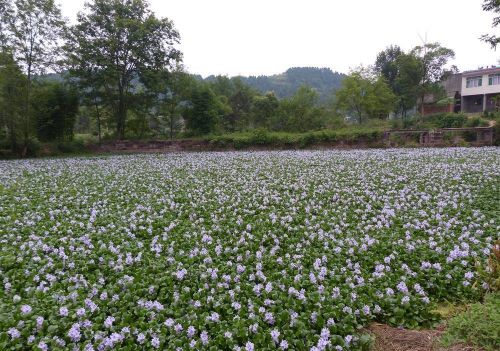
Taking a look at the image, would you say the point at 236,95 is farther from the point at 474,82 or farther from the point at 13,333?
the point at 13,333

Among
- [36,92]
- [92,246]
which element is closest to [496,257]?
[92,246]

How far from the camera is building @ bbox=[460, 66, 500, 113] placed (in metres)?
43.9

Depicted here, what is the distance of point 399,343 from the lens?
10.9 ft

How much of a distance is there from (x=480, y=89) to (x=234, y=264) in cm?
5166

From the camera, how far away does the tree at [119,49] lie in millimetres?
25203

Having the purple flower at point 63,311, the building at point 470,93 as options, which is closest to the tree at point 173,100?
the purple flower at point 63,311

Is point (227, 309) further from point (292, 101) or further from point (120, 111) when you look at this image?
point (292, 101)

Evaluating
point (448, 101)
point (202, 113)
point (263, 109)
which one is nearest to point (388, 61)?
point (448, 101)

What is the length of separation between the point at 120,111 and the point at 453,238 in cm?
2587

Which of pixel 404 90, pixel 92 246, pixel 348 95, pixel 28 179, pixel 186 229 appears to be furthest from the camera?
pixel 404 90

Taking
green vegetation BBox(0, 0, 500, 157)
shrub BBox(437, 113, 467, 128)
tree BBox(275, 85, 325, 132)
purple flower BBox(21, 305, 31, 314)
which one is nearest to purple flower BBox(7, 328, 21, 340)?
purple flower BBox(21, 305, 31, 314)

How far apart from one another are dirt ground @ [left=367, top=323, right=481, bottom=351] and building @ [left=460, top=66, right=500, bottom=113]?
4844 centimetres

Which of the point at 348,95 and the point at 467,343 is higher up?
the point at 348,95

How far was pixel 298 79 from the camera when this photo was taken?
308ft
